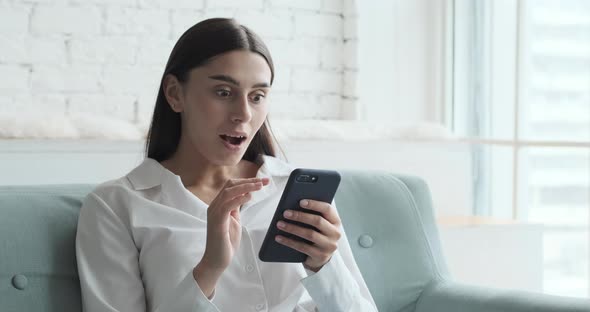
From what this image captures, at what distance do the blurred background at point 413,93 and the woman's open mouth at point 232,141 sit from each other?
849mm

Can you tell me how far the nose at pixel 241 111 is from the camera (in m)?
1.68

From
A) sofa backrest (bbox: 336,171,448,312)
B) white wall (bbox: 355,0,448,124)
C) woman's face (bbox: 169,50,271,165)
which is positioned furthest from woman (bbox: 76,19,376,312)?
white wall (bbox: 355,0,448,124)

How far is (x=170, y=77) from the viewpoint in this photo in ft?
5.77

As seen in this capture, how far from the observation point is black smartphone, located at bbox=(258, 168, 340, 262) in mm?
1531

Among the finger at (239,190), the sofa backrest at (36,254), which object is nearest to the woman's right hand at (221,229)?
the finger at (239,190)

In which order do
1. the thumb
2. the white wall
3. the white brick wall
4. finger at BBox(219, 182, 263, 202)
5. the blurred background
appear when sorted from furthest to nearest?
the white wall
the white brick wall
the blurred background
the thumb
finger at BBox(219, 182, 263, 202)

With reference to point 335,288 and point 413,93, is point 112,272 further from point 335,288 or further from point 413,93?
point 413,93

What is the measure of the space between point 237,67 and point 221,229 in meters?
0.32

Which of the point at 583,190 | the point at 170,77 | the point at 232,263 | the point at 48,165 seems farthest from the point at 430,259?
the point at 583,190

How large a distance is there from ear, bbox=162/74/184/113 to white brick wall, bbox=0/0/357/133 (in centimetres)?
139

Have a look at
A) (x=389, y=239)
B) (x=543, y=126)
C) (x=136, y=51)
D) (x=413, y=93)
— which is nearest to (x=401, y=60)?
(x=413, y=93)

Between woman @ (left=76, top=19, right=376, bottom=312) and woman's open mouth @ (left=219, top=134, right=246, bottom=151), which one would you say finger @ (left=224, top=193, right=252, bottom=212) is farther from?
woman's open mouth @ (left=219, top=134, right=246, bottom=151)

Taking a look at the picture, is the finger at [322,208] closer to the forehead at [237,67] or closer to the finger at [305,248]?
the finger at [305,248]

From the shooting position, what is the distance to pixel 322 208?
158 centimetres
